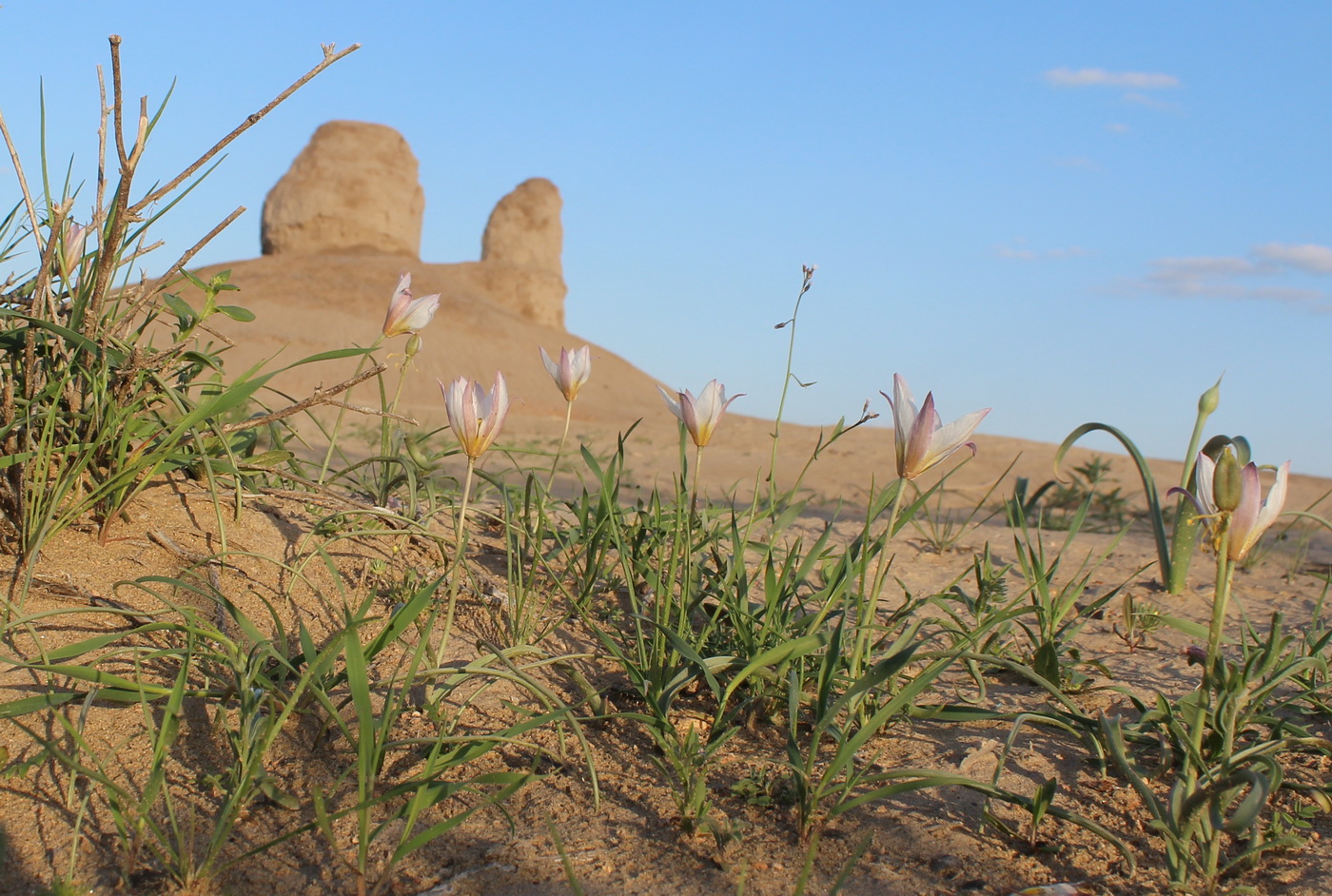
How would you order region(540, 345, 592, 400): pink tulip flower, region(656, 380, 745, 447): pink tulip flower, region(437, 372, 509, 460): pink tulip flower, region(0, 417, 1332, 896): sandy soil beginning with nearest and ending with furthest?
region(0, 417, 1332, 896): sandy soil
region(437, 372, 509, 460): pink tulip flower
region(656, 380, 745, 447): pink tulip flower
region(540, 345, 592, 400): pink tulip flower

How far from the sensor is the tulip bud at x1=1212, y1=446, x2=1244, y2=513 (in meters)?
1.19

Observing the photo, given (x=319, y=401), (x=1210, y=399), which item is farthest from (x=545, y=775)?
(x=1210, y=399)

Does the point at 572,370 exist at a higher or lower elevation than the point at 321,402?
higher

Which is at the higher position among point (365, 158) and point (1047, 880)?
point (365, 158)

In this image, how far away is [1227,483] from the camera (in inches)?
47.0

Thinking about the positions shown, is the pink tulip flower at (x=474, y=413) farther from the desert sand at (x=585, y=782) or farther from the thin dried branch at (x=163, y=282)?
the thin dried branch at (x=163, y=282)

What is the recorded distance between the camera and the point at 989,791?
143cm

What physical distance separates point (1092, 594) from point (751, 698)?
1663 mm

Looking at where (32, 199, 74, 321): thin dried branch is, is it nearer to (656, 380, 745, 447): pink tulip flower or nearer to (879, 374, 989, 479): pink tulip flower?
(656, 380, 745, 447): pink tulip flower

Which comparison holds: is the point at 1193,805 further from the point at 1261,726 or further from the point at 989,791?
the point at 1261,726

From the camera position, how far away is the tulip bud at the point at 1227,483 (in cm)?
119

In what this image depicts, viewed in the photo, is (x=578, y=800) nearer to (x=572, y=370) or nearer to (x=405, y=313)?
(x=572, y=370)

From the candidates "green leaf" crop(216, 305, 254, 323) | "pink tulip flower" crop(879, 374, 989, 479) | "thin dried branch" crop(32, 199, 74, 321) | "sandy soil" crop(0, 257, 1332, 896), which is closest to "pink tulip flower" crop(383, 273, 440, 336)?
"green leaf" crop(216, 305, 254, 323)

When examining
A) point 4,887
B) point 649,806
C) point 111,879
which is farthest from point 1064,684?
point 4,887
